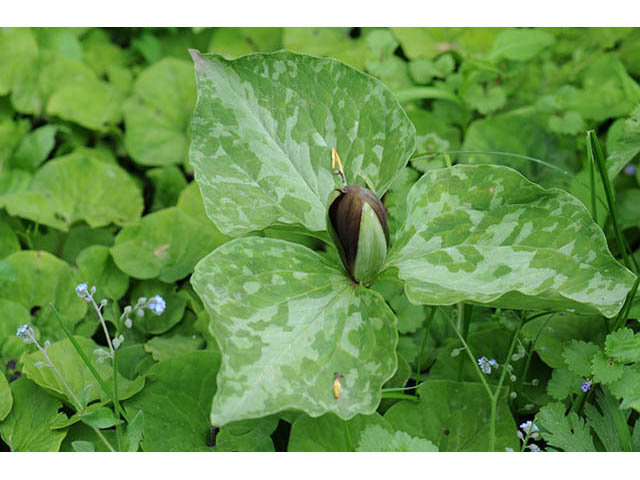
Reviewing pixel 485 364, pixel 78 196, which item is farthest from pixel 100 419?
pixel 78 196

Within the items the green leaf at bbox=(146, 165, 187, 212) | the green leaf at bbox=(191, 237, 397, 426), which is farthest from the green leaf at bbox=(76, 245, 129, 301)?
the green leaf at bbox=(191, 237, 397, 426)

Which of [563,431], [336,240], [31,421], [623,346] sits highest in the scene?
[336,240]

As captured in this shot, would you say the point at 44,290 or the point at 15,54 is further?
the point at 15,54

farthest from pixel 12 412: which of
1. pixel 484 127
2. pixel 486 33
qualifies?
pixel 486 33

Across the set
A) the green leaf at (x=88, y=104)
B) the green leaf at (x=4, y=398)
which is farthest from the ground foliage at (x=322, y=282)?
the green leaf at (x=88, y=104)

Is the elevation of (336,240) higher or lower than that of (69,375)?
higher

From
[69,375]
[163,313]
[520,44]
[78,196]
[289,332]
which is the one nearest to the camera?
[289,332]

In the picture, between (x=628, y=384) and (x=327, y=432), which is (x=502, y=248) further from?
(x=327, y=432)
